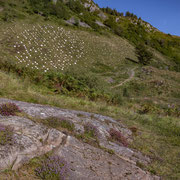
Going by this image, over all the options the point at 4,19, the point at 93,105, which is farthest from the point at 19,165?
the point at 4,19

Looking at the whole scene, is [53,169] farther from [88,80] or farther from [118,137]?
[88,80]

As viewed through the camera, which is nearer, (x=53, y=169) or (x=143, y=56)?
(x=53, y=169)

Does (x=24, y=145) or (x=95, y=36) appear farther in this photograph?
(x=95, y=36)

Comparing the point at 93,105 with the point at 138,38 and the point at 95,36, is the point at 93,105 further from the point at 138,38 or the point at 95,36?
the point at 138,38

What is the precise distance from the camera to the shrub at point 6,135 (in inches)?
149

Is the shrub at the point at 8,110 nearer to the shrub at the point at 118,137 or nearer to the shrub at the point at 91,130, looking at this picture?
the shrub at the point at 91,130

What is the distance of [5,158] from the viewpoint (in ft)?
11.6

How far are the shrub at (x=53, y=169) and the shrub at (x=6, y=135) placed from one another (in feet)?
2.66

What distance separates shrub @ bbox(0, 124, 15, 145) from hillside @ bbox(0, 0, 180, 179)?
0.28 m

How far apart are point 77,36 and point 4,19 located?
1766cm

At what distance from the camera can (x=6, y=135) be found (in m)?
3.91

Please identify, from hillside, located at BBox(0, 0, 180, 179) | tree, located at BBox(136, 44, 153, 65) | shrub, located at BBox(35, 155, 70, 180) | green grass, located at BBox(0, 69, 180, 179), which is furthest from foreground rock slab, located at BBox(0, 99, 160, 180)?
tree, located at BBox(136, 44, 153, 65)

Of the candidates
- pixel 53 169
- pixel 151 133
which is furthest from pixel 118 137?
pixel 53 169

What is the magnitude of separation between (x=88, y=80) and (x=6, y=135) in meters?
14.8
